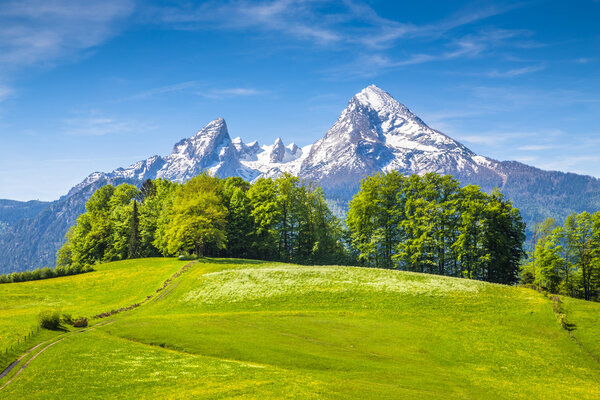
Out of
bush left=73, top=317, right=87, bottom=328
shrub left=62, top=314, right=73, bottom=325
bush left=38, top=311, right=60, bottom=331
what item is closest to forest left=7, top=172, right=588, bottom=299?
shrub left=62, top=314, right=73, bottom=325

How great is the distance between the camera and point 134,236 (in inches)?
4274

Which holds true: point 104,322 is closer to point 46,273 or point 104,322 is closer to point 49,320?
point 49,320

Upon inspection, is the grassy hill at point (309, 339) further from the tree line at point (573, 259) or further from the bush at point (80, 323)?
the tree line at point (573, 259)

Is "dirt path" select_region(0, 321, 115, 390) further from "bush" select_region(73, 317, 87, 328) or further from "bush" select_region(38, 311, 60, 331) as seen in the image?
"bush" select_region(38, 311, 60, 331)

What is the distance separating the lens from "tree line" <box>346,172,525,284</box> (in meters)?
77.2

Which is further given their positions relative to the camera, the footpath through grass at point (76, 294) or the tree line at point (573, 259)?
the tree line at point (573, 259)

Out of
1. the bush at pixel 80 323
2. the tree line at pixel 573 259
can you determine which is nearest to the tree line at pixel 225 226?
the bush at pixel 80 323

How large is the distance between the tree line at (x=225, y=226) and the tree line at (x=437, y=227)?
1316 centimetres

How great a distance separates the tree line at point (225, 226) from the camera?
3622 inches

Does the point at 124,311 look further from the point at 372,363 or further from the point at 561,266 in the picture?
the point at 561,266

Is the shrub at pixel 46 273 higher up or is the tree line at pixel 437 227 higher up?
the tree line at pixel 437 227

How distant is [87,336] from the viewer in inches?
1608

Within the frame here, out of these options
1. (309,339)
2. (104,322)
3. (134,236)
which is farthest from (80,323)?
(134,236)

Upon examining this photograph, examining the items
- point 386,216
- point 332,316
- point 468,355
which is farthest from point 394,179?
point 468,355
